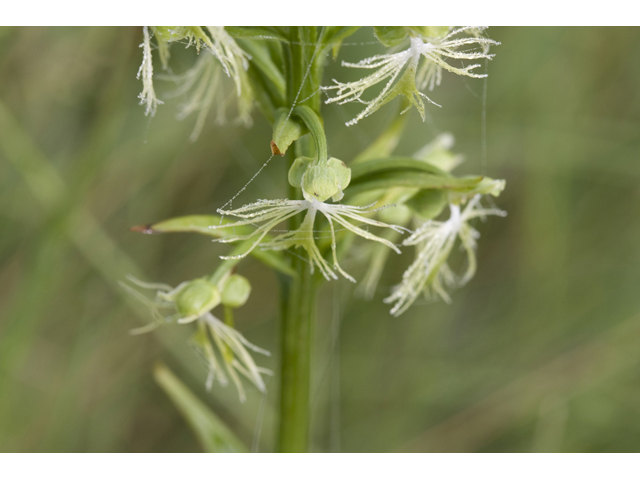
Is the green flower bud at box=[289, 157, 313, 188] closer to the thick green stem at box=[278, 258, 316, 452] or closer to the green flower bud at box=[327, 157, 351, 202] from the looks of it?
the green flower bud at box=[327, 157, 351, 202]

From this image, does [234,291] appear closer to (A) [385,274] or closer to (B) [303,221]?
(B) [303,221]

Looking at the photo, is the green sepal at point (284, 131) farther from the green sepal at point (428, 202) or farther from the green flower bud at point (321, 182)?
the green sepal at point (428, 202)

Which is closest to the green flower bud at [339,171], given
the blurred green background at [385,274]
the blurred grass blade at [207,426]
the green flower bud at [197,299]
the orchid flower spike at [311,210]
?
the orchid flower spike at [311,210]

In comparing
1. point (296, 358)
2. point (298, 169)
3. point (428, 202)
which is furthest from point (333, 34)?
point (296, 358)

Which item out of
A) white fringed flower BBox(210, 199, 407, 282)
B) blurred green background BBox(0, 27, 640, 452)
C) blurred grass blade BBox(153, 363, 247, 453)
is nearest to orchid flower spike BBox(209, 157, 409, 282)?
white fringed flower BBox(210, 199, 407, 282)

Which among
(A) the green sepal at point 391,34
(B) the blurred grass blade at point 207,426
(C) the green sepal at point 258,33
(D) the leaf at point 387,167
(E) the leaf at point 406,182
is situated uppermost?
(C) the green sepal at point 258,33

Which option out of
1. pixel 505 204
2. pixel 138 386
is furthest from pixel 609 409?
pixel 138 386
